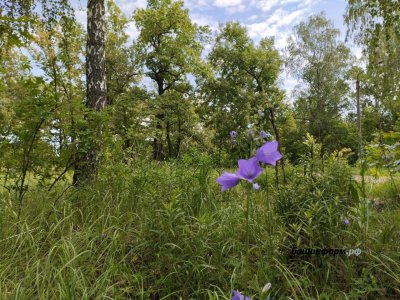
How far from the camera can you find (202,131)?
81.4 feet

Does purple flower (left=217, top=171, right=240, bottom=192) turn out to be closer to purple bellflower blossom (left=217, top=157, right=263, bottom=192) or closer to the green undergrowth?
purple bellflower blossom (left=217, top=157, right=263, bottom=192)

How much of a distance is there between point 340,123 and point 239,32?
1342 centimetres

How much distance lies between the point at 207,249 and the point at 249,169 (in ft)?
4.17

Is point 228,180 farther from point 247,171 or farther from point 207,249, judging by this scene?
point 207,249

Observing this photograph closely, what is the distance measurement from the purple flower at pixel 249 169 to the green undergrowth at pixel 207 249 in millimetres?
531

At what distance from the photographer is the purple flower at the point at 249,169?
1.17 m

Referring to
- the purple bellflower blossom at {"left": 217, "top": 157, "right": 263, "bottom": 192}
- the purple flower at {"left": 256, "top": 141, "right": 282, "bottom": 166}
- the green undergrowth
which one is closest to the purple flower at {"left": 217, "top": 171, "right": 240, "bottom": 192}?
the purple bellflower blossom at {"left": 217, "top": 157, "right": 263, "bottom": 192}

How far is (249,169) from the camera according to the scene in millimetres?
1177

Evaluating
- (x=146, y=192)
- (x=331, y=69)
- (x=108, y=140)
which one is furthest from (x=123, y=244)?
(x=331, y=69)

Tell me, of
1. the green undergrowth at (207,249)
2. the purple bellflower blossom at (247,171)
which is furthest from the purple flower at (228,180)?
→ the green undergrowth at (207,249)

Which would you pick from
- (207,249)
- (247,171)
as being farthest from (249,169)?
(207,249)

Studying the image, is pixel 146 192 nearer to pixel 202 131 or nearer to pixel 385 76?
pixel 385 76

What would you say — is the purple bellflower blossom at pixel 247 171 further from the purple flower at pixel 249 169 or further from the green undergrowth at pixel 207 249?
the green undergrowth at pixel 207 249

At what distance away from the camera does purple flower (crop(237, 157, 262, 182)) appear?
1167mm
